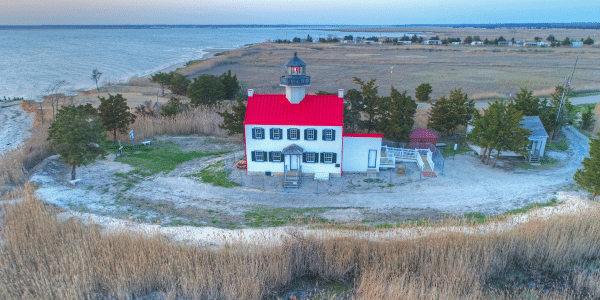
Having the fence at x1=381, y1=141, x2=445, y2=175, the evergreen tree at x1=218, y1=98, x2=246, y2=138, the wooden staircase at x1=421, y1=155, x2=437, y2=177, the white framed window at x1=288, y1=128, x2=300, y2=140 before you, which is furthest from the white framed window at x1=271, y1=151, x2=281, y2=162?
the wooden staircase at x1=421, y1=155, x2=437, y2=177

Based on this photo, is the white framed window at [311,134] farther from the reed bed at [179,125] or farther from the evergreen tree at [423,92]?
the evergreen tree at [423,92]

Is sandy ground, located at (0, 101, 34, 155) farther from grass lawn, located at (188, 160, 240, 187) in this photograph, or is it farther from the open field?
the open field

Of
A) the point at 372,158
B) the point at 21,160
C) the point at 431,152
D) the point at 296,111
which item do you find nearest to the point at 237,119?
the point at 296,111

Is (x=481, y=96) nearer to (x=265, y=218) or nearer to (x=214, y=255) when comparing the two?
(x=265, y=218)

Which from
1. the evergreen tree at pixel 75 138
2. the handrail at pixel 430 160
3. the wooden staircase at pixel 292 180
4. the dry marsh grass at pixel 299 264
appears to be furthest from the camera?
the handrail at pixel 430 160

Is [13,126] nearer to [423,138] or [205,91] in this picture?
[205,91]

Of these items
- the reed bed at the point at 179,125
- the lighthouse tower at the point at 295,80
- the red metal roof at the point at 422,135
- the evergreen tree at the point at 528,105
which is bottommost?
the reed bed at the point at 179,125

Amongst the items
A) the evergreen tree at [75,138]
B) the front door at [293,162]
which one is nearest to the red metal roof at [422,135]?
the front door at [293,162]

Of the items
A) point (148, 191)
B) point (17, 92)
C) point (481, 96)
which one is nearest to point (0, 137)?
point (148, 191)
